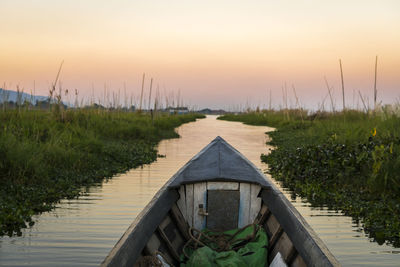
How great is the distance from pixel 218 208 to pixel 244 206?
11.9 inches

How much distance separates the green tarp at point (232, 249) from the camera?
366 cm

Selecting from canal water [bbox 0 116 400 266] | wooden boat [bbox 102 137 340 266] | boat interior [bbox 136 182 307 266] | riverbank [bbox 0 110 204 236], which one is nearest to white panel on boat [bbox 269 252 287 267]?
wooden boat [bbox 102 137 340 266]

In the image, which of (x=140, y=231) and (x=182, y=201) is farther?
(x=182, y=201)

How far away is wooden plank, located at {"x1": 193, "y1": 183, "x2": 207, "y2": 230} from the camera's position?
463 centimetres

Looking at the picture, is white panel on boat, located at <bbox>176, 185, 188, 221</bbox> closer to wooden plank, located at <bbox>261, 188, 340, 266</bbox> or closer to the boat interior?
the boat interior

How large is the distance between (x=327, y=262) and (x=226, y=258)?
1057 millimetres

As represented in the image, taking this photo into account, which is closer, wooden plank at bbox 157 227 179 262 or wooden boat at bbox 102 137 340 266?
wooden boat at bbox 102 137 340 266

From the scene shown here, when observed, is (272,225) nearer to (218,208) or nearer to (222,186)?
(218,208)

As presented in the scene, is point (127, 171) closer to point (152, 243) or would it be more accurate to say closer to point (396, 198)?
point (396, 198)

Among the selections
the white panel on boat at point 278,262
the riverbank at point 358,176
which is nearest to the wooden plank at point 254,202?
the white panel on boat at point 278,262

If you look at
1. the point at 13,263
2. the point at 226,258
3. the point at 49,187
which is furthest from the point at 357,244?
the point at 49,187

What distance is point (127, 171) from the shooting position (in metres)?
10.9

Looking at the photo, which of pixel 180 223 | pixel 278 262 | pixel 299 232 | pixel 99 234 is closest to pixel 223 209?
pixel 180 223

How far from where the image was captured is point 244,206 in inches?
187
